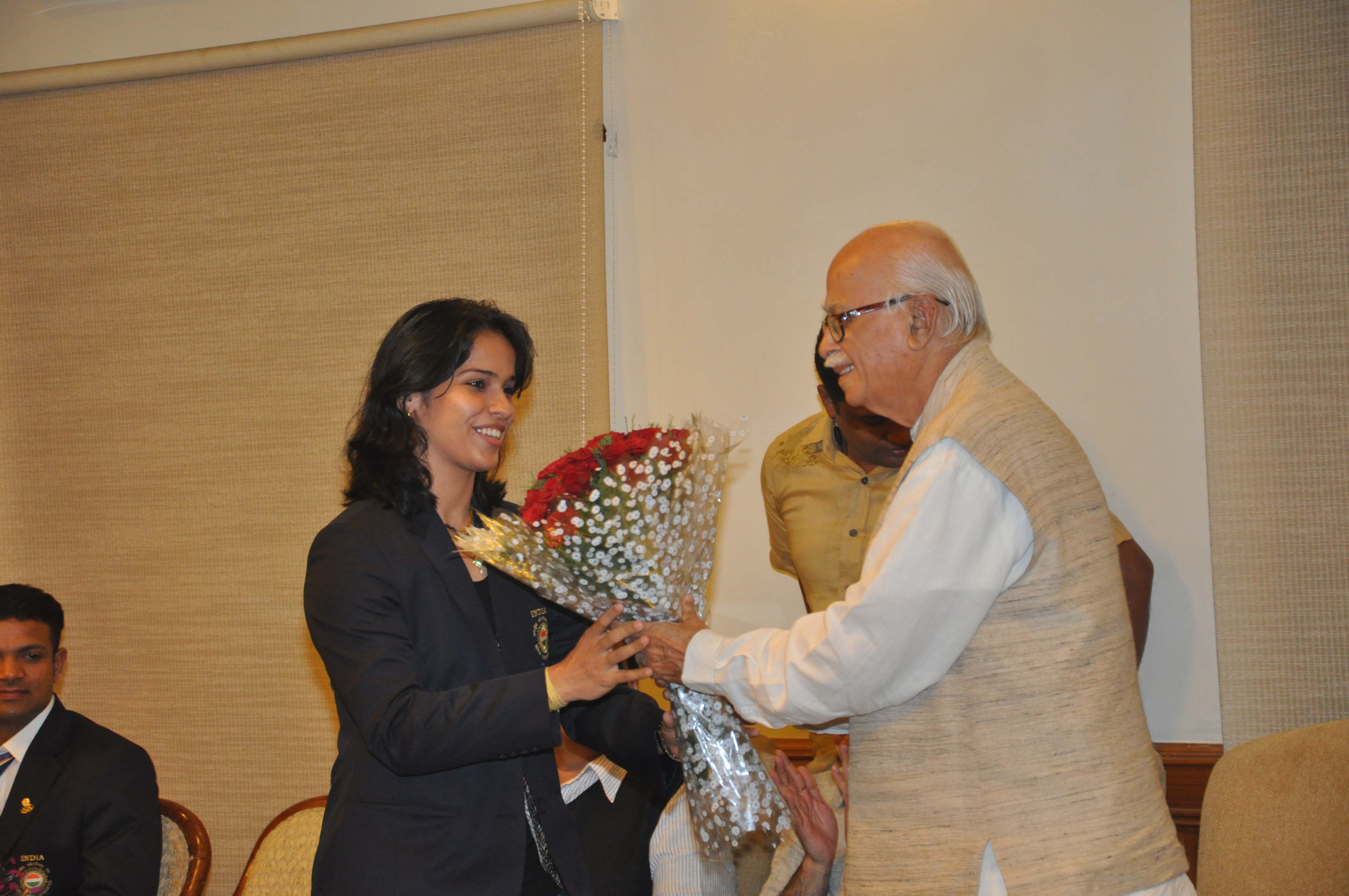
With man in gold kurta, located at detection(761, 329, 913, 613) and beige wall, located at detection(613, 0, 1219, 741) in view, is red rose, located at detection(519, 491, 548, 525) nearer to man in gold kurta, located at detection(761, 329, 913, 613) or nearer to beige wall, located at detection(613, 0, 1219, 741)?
man in gold kurta, located at detection(761, 329, 913, 613)

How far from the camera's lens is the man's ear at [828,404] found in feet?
9.63

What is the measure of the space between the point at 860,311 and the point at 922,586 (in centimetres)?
54

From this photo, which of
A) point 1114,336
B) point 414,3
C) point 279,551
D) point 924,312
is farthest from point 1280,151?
point 279,551

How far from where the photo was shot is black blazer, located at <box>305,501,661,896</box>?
6.03ft

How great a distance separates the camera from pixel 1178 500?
10.2 feet

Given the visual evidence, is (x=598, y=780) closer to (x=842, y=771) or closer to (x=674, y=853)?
(x=674, y=853)

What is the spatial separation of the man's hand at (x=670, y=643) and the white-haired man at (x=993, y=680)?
0.94ft

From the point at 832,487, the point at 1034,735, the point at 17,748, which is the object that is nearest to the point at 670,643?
the point at 1034,735

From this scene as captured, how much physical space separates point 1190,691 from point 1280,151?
1586mm

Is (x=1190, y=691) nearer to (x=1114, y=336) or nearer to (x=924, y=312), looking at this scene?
(x=1114, y=336)

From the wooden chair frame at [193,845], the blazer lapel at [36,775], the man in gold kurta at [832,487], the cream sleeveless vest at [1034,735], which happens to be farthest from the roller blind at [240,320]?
the cream sleeveless vest at [1034,735]

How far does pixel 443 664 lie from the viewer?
2.00 m

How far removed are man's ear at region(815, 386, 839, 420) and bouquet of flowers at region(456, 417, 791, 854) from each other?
0.90 m

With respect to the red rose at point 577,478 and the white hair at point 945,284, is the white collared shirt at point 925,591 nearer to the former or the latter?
the white hair at point 945,284
